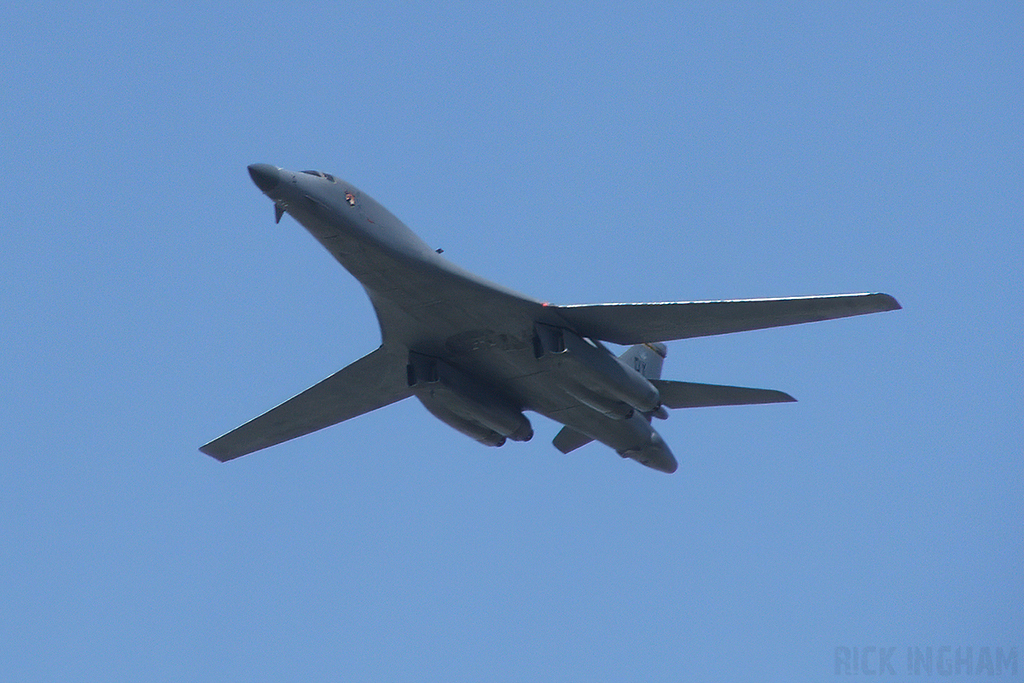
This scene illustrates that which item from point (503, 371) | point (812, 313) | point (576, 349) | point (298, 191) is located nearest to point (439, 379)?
point (503, 371)

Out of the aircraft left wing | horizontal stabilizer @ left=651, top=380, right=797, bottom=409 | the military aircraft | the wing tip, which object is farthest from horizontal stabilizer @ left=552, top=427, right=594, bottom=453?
Answer: the wing tip

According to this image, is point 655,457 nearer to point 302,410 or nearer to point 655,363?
point 655,363

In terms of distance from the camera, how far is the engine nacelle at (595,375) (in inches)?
1003

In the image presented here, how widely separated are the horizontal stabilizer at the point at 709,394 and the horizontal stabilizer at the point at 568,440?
2.47 meters

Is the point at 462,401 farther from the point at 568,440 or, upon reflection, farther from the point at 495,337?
the point at 568,440

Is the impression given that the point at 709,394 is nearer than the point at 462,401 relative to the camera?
No

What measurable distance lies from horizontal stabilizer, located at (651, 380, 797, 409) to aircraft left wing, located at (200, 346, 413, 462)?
5991 millimetres

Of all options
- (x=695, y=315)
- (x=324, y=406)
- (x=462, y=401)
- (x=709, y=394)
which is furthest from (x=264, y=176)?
(x=709, y=394)

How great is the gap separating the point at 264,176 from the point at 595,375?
7788 mm

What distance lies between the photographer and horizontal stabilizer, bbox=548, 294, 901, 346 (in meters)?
23.9

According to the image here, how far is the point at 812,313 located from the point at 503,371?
6.65 meters

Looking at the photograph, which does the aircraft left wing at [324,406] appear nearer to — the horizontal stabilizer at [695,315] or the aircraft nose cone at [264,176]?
the horizontal stabilizer at [695,315]

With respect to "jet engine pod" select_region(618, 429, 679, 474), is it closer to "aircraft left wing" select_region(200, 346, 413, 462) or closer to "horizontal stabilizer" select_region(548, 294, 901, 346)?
"horizontal stabilizer" select_region(548, 294, 901, 346)

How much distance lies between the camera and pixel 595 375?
2578 centimetres
